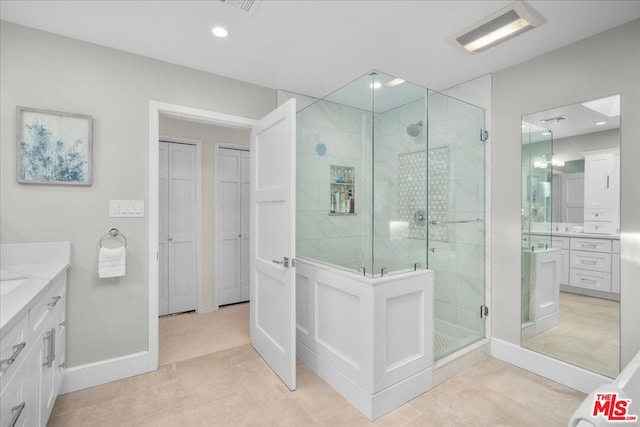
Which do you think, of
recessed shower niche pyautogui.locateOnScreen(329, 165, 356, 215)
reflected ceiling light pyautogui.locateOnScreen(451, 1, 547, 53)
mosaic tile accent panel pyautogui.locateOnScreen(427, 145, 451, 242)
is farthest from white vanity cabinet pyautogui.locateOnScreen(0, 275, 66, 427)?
reflected ceiling light pyautogui.locateOnScreen(451, 1, 547, 53)

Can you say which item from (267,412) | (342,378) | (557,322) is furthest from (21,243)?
(557,322)

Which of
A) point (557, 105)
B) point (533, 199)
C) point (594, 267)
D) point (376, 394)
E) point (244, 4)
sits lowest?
point (376, 394)

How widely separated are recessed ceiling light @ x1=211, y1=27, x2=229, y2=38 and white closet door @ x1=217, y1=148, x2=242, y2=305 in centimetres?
192

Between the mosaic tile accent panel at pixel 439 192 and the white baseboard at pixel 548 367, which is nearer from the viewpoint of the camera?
the white baseboard at pixel 548 367

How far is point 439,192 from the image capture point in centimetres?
250

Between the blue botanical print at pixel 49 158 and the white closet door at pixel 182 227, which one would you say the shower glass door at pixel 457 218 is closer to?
the blue botanical print at pixel 49 158

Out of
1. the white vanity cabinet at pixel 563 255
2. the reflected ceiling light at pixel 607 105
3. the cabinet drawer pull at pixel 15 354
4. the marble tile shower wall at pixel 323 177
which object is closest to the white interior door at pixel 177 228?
the marble tile shower wall at pixel 323 177

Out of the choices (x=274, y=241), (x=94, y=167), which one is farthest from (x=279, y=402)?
(x=94, y=167)

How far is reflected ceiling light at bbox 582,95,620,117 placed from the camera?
1.98m

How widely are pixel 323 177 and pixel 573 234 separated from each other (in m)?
1.96

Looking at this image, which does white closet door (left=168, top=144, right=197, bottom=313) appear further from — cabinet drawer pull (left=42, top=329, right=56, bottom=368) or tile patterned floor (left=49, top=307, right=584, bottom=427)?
cabinet drawer pull (left=42, top=329, right=56, bottom=368)

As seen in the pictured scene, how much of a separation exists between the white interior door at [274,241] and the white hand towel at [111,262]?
97 cm

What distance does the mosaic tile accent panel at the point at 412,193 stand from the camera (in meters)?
2.23

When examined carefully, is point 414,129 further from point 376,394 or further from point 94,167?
point 94,167
